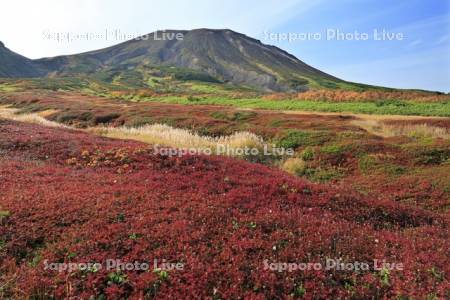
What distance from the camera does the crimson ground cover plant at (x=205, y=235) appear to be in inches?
222

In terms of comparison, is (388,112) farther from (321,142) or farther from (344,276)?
(344,276)

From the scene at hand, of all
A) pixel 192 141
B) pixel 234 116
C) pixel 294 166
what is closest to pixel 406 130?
pixel 294 166

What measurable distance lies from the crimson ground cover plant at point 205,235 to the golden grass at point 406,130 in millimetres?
15249

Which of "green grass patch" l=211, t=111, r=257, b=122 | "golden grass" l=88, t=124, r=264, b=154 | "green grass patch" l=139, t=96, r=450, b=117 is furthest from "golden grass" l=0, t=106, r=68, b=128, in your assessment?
"green grass patch" l=139, t=96, r=450, b=117

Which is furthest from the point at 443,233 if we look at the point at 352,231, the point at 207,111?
the point at 207,111

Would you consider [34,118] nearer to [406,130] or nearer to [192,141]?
[192,141]

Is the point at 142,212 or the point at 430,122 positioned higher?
the point at 430,122

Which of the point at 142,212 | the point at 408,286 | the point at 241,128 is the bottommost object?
the point at 408,286

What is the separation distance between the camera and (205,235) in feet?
23.0

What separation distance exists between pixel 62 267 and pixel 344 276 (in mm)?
4806

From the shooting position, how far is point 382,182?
50.8 ft

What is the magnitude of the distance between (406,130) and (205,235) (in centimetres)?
2340

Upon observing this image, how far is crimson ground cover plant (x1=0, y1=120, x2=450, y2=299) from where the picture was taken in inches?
222

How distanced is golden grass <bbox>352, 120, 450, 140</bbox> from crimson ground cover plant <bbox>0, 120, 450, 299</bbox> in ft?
50.0
